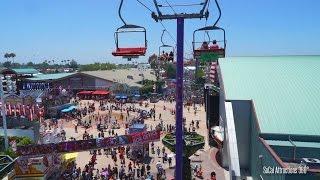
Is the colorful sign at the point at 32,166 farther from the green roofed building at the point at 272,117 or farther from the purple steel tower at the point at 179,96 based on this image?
the purple steel tower at the point at 179,96

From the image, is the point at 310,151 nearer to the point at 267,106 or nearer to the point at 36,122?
the point at 267,106

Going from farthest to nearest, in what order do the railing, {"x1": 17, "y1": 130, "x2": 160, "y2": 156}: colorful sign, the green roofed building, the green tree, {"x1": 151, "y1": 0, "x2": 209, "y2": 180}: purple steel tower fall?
the green tree
{"x1": 17, "y1": 130, "x2": 160, "y2": 156}: colorful sign
the railing
the green roofed building
{"x1": 151, "y1": 0, "x2": 209, "y2": 180}: purple steel tower

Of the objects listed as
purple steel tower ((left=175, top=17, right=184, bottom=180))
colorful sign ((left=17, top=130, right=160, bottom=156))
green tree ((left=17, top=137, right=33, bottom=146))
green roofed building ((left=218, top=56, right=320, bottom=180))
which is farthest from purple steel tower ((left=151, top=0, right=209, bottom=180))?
green tree ((left=17, top=137, right=33, bottom=146))

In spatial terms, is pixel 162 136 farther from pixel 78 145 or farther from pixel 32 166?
pixel 32 166

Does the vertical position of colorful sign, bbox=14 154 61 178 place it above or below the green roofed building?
below

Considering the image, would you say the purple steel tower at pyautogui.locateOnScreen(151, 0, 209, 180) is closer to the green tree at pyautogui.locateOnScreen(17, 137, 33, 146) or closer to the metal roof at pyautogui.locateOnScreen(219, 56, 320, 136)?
the metal roof at pyautogui.locateOnScreen(219, 56, 320, 136)

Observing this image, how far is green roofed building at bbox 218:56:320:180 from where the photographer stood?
61.7 ft

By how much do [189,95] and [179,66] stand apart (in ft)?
204

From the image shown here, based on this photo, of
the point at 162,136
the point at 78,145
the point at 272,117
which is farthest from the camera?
the point at 162,136

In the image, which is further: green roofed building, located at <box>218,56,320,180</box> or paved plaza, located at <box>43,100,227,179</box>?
paved plaza, located at <box>43,100,227,179</box>

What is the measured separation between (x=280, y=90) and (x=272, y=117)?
362 centimetres

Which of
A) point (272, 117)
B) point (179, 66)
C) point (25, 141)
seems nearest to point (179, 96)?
point (179, 66)

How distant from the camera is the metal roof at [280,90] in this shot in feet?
70.5

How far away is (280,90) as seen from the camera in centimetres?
2527
